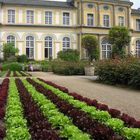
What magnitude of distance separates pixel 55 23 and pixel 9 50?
10598 mm

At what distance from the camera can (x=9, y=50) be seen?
50.7 m

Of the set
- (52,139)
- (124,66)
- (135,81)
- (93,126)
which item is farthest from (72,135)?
(124,66)

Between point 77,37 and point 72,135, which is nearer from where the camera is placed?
point 72,135

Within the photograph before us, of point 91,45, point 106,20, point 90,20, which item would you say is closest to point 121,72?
point 91,45

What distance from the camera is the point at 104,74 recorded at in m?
20.9

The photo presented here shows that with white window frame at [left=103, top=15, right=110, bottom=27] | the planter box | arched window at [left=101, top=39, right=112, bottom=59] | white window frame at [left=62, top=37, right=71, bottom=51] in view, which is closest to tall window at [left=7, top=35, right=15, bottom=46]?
white window frame at [left=62, top=37, right=71, bottom=51]

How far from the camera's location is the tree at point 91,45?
173 feet

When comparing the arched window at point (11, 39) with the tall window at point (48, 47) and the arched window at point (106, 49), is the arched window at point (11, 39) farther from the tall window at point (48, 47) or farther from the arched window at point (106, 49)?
the arched window at point (106, 49)

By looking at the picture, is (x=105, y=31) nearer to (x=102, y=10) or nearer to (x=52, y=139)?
(x=102, y=10)

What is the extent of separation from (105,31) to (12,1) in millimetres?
15569

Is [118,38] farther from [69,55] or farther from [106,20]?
[106,20]

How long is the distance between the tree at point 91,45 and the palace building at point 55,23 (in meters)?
3.04

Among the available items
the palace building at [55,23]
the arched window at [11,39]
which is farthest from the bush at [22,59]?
the arched window at [11,39]

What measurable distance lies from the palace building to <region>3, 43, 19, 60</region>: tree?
10.8 ft
